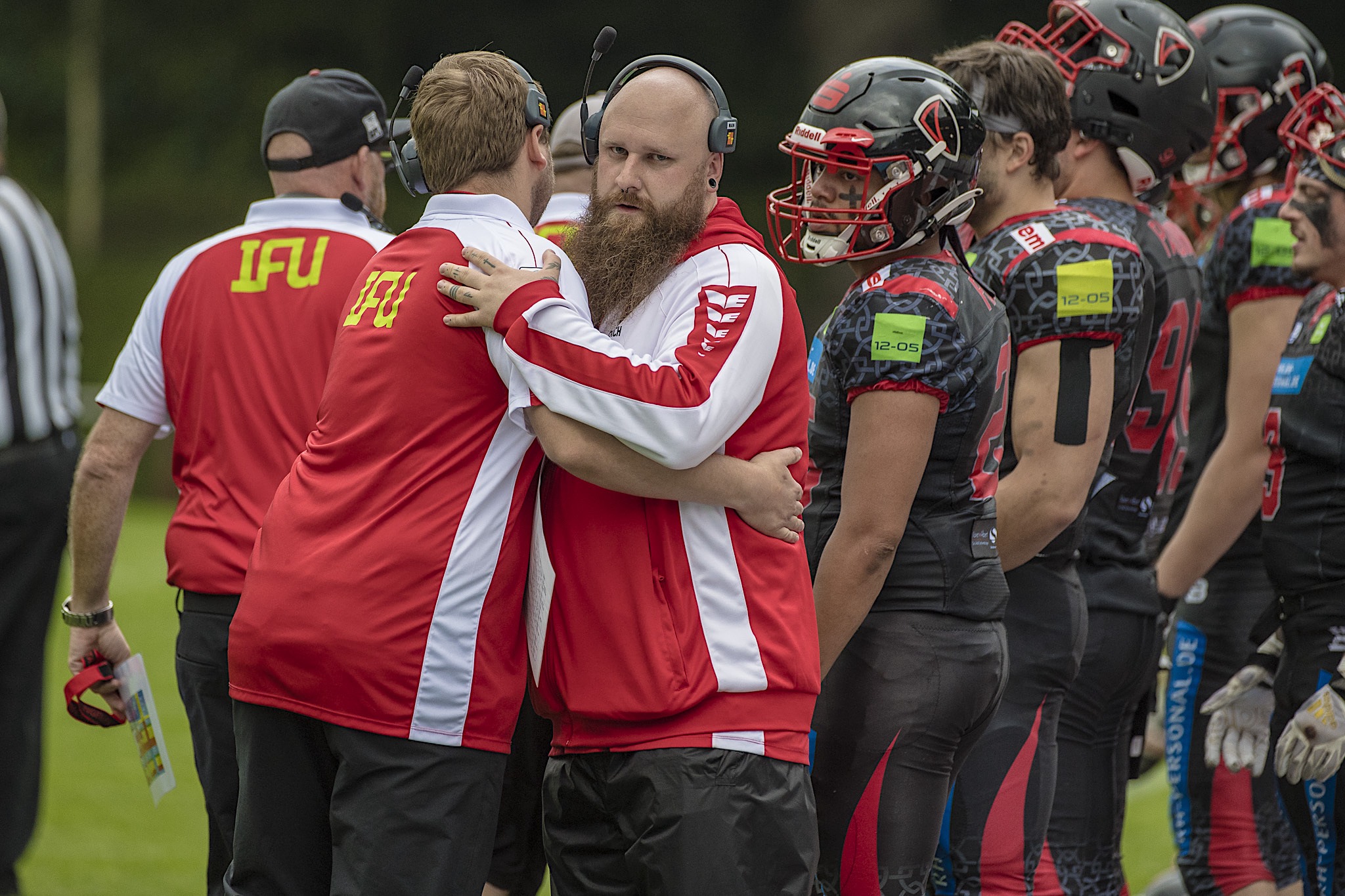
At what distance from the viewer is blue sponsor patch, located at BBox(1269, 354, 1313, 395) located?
3.71 m

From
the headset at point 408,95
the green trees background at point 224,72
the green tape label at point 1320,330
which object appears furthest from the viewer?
the green trees background at point 224,72

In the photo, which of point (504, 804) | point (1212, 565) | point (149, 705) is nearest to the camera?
point (149, 705)

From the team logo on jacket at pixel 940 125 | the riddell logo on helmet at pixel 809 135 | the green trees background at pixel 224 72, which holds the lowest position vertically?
the green trees background at pixel 224 72

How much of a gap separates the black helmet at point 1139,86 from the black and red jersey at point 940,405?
1.11 metres

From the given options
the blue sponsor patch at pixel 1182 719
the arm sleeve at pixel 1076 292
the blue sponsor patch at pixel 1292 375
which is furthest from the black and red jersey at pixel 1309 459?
the blue sponsor patch at pixel 1182 719

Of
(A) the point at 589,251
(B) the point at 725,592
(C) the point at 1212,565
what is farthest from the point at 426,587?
(C) the point at 1212,565

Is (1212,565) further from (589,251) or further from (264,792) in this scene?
(264,792)

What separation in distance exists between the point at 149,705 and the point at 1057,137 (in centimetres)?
263

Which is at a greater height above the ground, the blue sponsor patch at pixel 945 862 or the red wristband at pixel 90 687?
the blue sponsor patch at pixel 945 862

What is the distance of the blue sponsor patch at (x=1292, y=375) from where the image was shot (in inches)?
146

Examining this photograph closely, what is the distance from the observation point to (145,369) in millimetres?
3951

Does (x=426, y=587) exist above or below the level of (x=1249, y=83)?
below

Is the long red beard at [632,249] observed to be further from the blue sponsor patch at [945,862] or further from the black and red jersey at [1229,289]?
the black and red jersey at [1229,289]

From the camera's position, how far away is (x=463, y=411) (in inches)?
104
